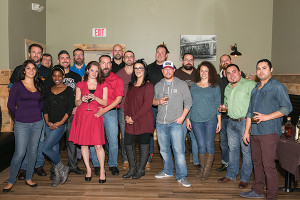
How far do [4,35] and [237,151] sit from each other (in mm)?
4579

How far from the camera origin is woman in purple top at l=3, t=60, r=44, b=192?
11.0 feet

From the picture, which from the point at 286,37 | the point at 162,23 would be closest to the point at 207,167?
the point at 286,37

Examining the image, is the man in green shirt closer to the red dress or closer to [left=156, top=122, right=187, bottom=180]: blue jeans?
[left=156, top=122, right=187, bottom=180]: blue jeans

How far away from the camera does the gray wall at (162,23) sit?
686 cm

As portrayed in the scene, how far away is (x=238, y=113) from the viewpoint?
3.52 m

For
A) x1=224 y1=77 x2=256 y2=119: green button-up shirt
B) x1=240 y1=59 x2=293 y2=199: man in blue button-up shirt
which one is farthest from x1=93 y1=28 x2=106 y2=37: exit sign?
x1=240 y1=59 x2=293 y2=199: man in blue button-up shirt

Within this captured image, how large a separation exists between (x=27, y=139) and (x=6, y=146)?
120cm

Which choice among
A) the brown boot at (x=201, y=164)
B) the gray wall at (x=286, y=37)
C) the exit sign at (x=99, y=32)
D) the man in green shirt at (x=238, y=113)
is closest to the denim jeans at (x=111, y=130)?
the brown boot at (x=201, y=164)

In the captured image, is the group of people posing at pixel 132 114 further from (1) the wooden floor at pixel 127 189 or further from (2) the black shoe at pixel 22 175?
(2) the black shoe at pixel 22 175

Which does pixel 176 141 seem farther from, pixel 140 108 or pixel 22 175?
pixel 22 175

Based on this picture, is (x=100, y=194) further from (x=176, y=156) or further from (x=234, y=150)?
(x=234, y=150)

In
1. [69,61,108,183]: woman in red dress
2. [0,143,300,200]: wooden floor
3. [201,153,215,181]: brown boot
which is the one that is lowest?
[0,143,300,200]: wooden floor

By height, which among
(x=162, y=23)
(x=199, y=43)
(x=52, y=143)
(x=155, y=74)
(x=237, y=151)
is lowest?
(x=237, y=151)

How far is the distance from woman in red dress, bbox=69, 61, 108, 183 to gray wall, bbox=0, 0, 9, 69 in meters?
2.26
